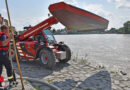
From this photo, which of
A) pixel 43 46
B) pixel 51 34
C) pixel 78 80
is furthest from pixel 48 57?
pixel 78 80


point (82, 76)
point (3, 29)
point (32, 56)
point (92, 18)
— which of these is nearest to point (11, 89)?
point (3, 29)

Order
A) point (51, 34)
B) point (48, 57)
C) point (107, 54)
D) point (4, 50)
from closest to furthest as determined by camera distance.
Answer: point (4, 50)
point (48, 57)
point (51, 34)
point (107, 54)

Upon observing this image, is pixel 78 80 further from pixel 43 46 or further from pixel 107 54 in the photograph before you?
pixel 107 54

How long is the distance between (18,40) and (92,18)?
16.0ft

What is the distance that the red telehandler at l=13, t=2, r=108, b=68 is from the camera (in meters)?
5.50

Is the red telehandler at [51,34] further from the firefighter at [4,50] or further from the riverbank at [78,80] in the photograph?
the firefighter at [4,50]

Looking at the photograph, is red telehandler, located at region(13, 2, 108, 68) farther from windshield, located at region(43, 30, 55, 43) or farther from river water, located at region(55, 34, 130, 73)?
river water, located at region(55, 34, 130, 73)

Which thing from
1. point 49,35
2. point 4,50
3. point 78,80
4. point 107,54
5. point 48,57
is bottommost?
point 78,80

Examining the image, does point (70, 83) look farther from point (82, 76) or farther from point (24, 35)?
point (24, 35)

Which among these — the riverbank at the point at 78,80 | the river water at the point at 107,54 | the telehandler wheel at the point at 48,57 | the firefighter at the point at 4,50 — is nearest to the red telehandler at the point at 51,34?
the telehandler wheel at the point at 48,57

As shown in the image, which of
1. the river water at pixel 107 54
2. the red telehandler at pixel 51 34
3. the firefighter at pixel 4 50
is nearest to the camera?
the firefighter at pixel 4 50

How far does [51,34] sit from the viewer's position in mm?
8062

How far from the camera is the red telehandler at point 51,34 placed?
216 inches

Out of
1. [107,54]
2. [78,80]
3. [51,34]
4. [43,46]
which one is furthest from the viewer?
[107,54]
